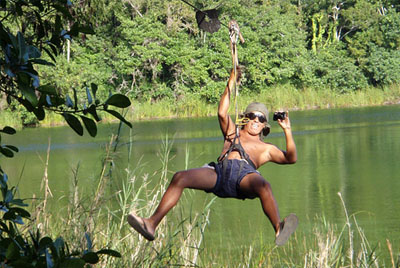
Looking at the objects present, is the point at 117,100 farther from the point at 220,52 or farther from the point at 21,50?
the point at 220,52

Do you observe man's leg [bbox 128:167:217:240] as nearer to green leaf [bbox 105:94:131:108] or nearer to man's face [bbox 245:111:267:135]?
man's face [bbox 245:111:267:135]

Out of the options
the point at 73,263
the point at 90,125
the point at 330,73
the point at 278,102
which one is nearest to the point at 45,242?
the point at 73,263

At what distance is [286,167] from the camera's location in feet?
54.6

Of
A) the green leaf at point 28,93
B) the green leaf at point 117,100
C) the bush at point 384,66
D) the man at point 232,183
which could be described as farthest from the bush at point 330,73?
the green leaf at point 28,93

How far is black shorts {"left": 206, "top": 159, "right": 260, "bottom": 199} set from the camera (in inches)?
145

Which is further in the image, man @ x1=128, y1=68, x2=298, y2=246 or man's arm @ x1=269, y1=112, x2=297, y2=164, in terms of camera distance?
man's arm @ x1=269, y1=112, x2=297, y2=164

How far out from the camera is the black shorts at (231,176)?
3.68m

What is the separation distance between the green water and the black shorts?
1137 mm

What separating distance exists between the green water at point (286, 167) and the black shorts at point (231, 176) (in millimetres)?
1137

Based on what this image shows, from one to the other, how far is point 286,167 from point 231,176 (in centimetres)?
1309

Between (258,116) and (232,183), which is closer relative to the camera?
(232,183)

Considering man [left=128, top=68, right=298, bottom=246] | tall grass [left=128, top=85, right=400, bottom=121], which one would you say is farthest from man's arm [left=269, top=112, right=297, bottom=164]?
tall grass [left=128, top=85, right=400, bottom=121]

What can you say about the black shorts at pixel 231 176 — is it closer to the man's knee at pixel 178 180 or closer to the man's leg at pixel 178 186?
the man's leg at pixel 178 186

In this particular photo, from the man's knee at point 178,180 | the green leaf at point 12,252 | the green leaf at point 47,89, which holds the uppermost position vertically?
the green leaf at point 47,89
